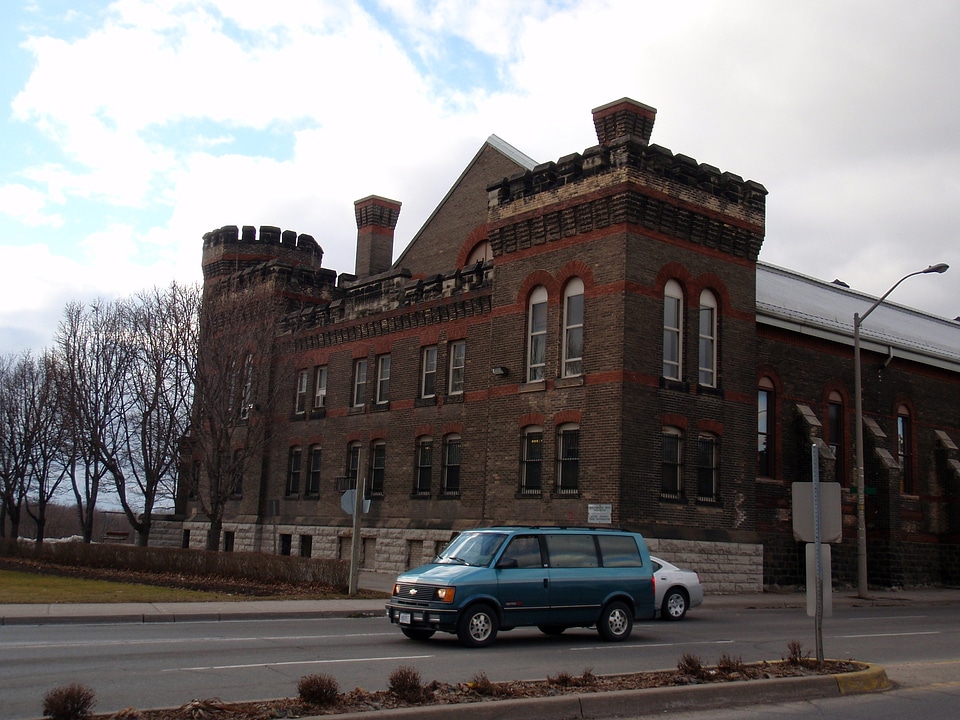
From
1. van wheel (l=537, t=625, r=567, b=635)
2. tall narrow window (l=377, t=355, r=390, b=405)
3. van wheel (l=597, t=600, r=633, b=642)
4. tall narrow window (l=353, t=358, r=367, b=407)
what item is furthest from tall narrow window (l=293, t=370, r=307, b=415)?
van wheel (l=597, t=600, r=633, b=642)

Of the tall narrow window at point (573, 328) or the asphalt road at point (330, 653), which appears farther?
the tall narrow window at point (573, 328)

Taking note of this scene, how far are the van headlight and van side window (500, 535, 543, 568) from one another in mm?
1111

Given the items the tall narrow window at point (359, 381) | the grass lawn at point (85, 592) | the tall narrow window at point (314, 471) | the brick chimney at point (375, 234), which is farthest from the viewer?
the brick chimney at point (375, 234)

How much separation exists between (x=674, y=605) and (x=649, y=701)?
436 inches

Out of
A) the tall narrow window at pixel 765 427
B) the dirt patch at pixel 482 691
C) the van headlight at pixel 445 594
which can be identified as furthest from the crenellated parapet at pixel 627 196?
the dirt patch at pixel 482 691

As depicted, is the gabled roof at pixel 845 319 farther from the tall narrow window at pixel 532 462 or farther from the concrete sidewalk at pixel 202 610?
the concrete sidewalk at pixel 202 610

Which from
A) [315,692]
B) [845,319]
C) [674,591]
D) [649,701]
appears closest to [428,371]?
[845,319]

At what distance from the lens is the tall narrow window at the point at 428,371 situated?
33.7 metres

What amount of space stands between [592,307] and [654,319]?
1700 millimetres

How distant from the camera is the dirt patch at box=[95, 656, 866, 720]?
8.02m

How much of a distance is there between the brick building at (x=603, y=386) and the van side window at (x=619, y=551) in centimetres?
837

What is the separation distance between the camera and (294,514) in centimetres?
3834

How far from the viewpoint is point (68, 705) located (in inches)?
295

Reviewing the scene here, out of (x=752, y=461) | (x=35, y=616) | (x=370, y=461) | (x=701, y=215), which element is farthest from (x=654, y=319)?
(x=35, y=616)
